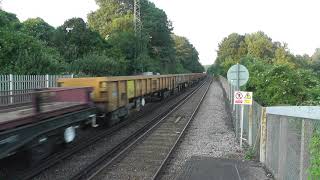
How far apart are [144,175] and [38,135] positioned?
8.60ft

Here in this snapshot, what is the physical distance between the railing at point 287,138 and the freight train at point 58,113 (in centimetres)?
491

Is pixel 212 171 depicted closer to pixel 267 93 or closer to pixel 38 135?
pixel 38 135

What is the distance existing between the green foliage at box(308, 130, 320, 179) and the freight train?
5.01 metres

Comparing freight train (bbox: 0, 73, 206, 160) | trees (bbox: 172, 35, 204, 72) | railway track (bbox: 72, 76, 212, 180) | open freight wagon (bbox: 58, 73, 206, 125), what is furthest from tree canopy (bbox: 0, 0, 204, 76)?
trees (bbox: 172, 35, 204, 72)

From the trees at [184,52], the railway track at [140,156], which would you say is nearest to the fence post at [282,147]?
the railway track at [140,156]

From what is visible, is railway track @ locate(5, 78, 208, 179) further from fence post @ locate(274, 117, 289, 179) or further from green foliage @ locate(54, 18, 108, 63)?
green foliage @ locate(54, 18, 108, 63)

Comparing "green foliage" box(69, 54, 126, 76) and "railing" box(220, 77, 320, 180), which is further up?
"green foliage" box(69, 54, 126, 76)

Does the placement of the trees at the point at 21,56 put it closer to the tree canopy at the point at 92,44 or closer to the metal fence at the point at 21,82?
the tree canopy at the point at 92,44

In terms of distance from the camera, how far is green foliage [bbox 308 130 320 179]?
540 centimetres

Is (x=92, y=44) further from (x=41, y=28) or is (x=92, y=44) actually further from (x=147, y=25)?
(x=147, y=25)

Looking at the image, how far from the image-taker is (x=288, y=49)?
7606cm

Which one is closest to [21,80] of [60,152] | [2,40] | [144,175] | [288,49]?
[2,40]

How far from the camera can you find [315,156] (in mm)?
5566

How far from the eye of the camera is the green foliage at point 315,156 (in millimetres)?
5403
